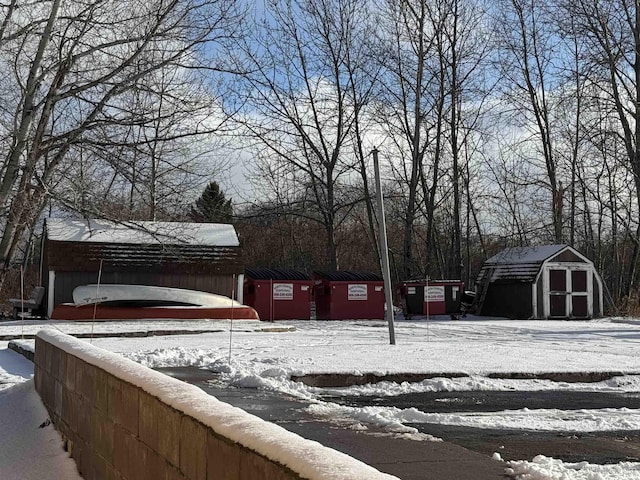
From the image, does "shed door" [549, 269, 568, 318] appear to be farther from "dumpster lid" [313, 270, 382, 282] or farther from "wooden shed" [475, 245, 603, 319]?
"dumpster lid" [313, 270, 382, 282]

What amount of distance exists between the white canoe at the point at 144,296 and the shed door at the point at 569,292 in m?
A: 14.0

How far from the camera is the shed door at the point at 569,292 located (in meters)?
34.8

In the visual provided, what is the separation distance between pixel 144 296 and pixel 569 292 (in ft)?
59.0

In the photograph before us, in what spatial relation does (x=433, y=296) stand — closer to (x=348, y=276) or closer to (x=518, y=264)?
(x=348, y=276)

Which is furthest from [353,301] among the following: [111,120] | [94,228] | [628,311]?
[111,120]

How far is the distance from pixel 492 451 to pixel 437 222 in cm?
4456

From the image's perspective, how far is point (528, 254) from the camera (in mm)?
36594

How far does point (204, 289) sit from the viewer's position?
30781mm

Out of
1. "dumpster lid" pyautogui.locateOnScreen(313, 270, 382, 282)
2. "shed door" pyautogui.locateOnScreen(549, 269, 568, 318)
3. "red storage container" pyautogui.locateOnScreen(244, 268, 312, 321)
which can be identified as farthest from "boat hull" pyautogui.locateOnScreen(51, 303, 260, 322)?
"shed door" pyautogui.locateOnScreen(549, 269, 568, 318)

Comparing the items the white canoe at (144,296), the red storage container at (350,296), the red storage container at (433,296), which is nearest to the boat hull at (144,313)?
the white canoe at (144,296)

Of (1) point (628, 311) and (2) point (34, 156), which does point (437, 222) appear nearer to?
(1) point (628, 311)

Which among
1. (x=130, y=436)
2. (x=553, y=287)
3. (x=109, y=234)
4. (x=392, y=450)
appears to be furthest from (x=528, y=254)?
(x=130, y=436)

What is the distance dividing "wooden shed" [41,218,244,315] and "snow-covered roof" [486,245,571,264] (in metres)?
12.9

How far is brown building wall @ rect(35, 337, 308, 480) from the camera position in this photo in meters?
3.65
